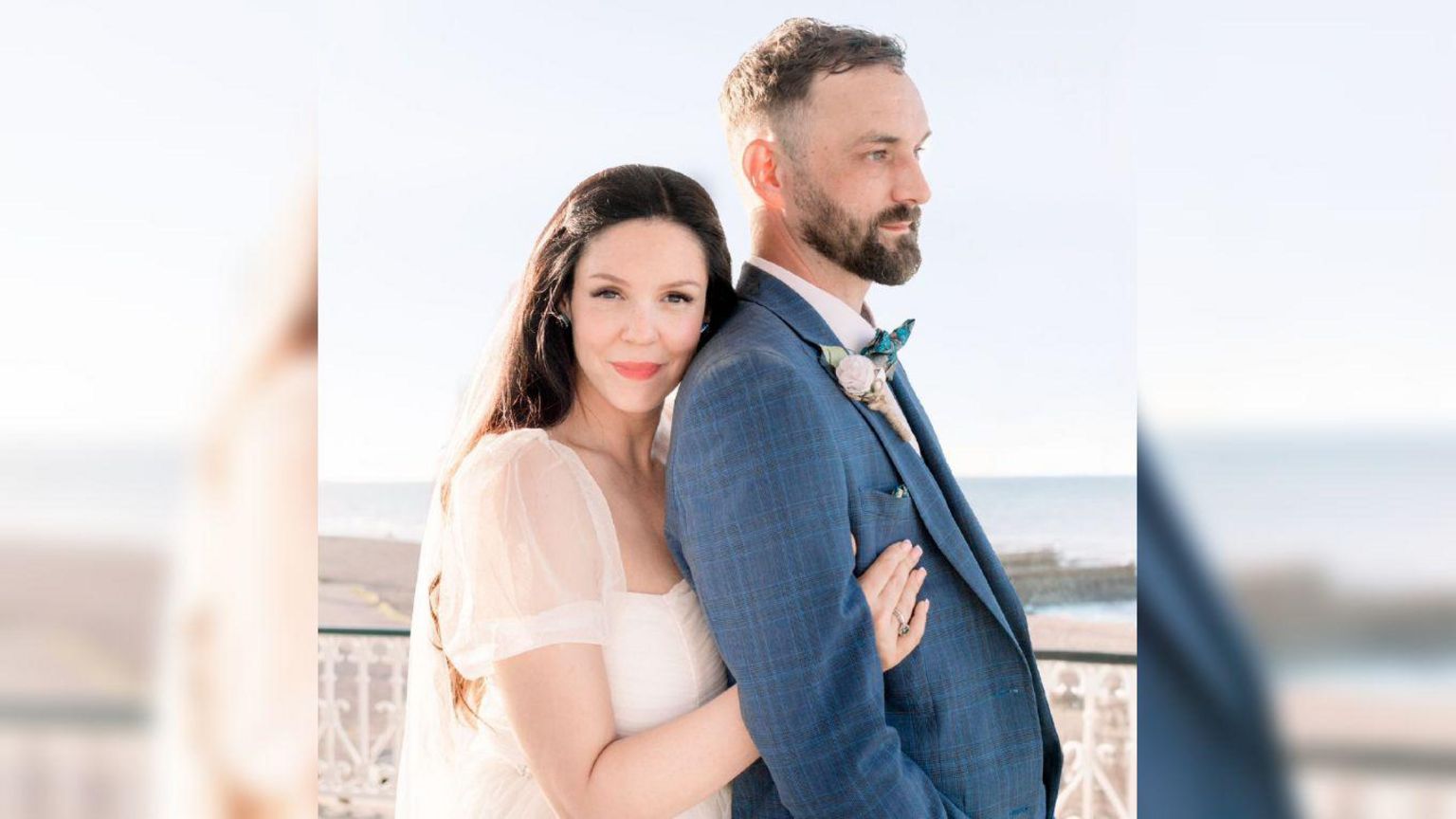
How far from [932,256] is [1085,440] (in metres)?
3.04

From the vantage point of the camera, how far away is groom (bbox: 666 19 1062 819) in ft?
5.41

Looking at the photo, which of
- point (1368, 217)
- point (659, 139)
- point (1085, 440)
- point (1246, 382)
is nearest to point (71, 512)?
point (1246, 382)

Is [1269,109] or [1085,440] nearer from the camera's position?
[1269,109]

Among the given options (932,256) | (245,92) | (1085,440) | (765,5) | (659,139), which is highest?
(765,5)

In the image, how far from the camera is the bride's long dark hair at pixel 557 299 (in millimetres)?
1857

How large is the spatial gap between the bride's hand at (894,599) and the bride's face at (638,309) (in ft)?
1.18

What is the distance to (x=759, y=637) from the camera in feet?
5.42

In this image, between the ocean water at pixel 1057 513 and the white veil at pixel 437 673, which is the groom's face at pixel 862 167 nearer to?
the white veil at pixel 437 673

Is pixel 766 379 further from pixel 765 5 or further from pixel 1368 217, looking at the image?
pixel 765 5

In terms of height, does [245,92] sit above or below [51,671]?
above

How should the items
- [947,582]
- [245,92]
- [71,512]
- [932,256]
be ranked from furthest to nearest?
[932,256], [947,582], [245,92], [71,512]

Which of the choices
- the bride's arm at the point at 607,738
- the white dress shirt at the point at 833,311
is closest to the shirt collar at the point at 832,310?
the white dress shirt at the point at 833,311

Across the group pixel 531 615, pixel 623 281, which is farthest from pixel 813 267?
pixel 531 615

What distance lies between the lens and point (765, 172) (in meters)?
1.93
